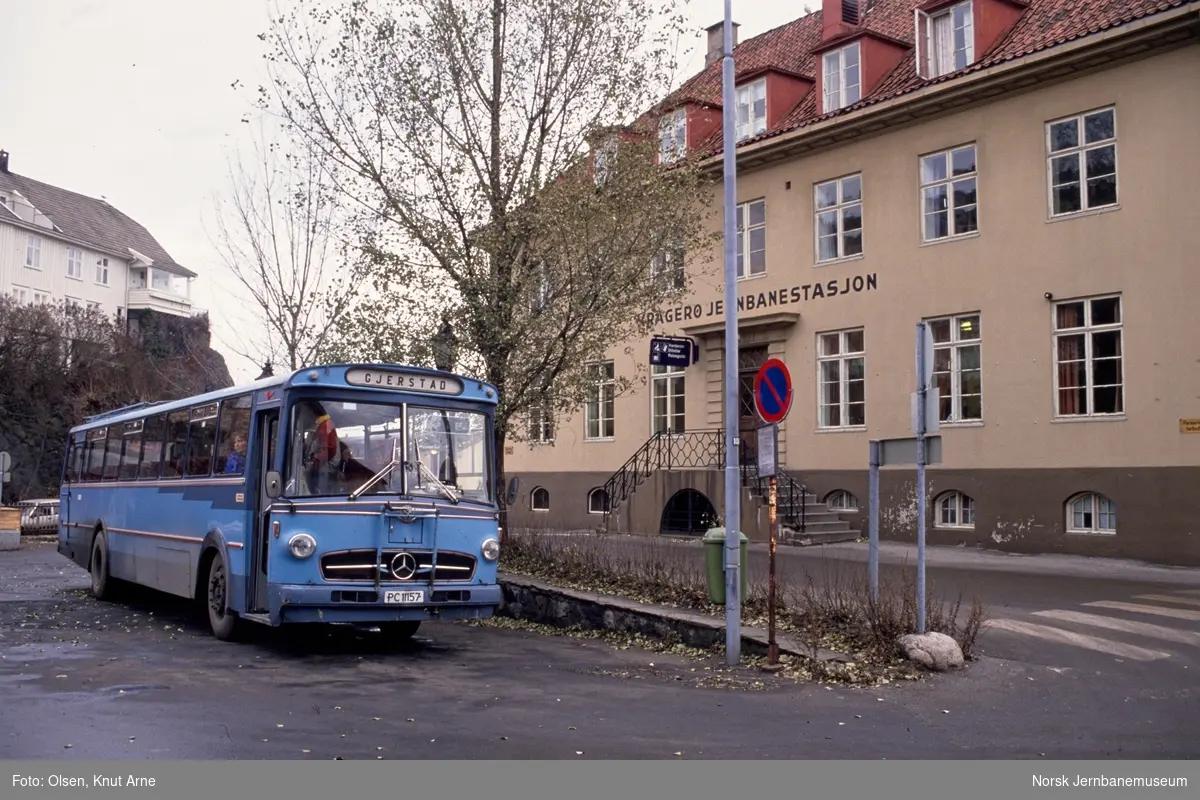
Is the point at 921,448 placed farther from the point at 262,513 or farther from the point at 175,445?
the point at 175,445

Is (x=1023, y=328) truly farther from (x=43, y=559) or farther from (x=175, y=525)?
(x=43, y=559)

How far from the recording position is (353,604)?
1115 cm

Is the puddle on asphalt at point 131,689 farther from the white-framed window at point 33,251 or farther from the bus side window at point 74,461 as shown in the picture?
the white-framed window at point 33,251

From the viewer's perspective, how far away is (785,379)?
10.9 m

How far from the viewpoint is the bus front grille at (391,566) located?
11.2 metres

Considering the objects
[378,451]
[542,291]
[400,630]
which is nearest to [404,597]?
[378,451]

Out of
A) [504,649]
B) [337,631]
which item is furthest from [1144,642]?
[337,631]

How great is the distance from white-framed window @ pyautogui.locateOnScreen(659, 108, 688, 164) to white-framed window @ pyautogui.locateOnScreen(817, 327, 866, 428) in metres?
7.79

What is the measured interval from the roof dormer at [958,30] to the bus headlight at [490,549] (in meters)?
15.9

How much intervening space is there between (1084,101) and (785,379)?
13651 millimetres

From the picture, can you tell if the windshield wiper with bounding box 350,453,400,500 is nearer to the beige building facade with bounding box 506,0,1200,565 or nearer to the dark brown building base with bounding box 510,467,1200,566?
the beige building facade with bounding box 506,0,1200,565

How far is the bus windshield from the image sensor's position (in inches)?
449

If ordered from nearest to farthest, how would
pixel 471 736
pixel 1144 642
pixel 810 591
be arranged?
1. pixel 471 736
2. pixel 1144 642
3. pixel 810 591

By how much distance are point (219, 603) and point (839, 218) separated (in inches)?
679
